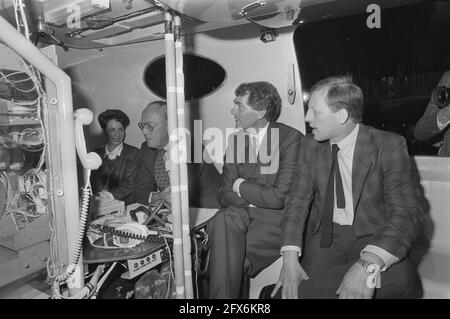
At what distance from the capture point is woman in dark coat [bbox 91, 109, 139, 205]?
3340 mm

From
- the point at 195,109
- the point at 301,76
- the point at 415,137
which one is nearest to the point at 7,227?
the point at 195,109

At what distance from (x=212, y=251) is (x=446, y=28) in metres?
2.19

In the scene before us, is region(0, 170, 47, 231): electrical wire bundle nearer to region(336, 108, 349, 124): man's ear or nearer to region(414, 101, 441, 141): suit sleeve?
region(336, 108, 349, 124): man's ear

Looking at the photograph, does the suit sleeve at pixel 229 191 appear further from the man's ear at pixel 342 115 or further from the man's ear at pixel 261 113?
the man's ear at pixel 342 115

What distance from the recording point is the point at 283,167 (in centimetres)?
228

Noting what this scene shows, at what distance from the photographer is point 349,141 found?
1970 millimetres

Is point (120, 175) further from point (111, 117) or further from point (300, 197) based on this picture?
point (300, 197)

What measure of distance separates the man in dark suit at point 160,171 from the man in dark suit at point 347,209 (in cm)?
94

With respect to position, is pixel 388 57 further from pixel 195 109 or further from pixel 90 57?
pixel 90 57

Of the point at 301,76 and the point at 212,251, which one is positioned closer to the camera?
the point at 212,251

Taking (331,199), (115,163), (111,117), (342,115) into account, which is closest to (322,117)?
(342,115)

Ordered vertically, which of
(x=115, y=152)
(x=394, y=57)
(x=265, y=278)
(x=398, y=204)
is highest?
(x=394, y=57)

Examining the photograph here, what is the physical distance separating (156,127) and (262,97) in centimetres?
101

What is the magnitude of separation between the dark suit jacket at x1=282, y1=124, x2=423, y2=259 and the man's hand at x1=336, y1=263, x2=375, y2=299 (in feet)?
0.60
